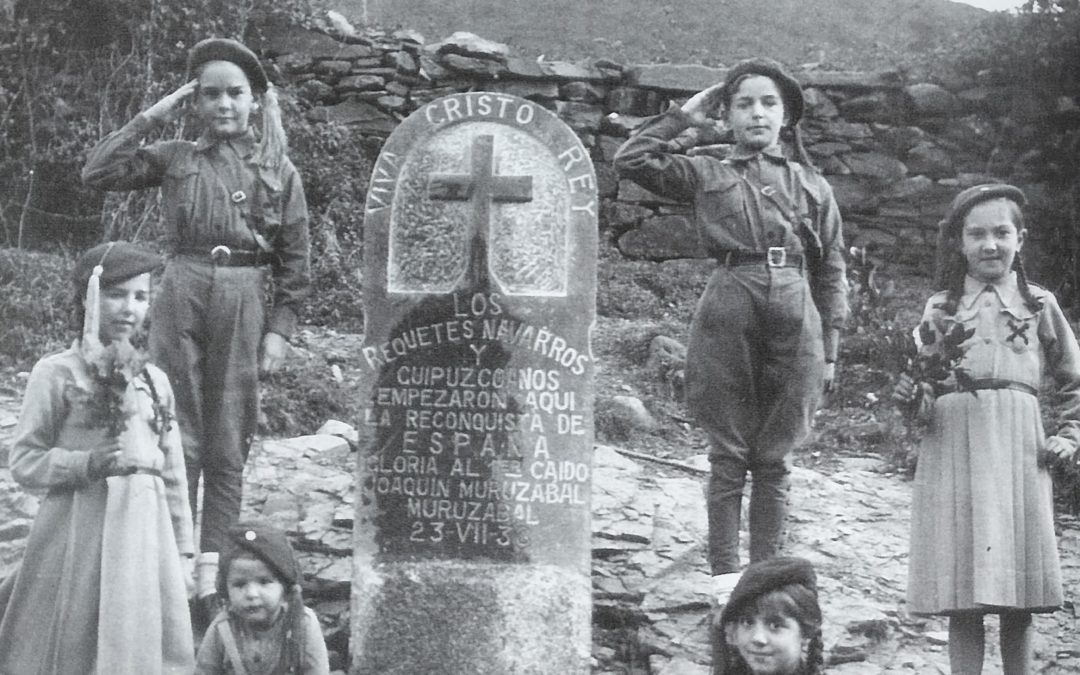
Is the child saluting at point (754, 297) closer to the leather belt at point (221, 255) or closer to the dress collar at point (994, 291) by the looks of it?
the dress collar at point (994, 291)

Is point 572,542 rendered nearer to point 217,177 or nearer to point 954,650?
point 954,650

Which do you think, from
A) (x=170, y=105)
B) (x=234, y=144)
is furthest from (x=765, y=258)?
(x=170, y=105)

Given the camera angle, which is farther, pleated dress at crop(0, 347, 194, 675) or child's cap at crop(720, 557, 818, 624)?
pleated dress at crop(0, 347, 194, 675)

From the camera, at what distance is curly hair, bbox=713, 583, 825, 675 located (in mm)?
3635

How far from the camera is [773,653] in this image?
359 cm

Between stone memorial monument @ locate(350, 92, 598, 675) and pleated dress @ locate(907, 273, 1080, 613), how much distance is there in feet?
3.99

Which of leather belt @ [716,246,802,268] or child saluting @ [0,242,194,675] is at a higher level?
leather belt @ [716,246,802,268]

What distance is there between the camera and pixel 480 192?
503 cm

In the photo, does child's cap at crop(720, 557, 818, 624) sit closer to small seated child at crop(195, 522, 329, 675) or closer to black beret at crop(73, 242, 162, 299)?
small seated child at crop(195, 522, 329, 675)

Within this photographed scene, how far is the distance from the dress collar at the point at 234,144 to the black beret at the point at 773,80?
178 cm

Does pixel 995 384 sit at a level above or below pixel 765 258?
below

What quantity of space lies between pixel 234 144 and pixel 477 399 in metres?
1.33

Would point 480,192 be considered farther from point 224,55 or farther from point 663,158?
point 224,55

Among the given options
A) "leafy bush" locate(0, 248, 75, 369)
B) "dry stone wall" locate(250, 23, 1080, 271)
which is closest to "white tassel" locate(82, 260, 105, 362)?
"leafy bush" locate(0, 248, 75, 369)
